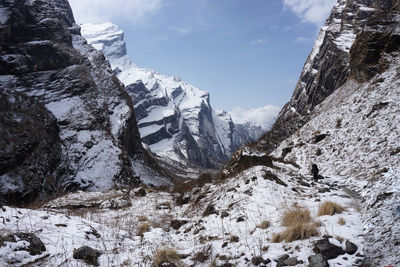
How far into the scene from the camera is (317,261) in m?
4.41

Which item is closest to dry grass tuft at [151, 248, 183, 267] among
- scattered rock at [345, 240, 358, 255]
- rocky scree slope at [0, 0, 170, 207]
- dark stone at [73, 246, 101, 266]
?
dark stone at [73, 246, 101, 266]

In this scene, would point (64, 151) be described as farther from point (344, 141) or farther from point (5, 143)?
point (344, 141)

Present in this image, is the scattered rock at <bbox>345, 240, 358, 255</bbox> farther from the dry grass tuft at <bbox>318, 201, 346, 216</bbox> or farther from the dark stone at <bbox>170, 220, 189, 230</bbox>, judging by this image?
the dark stone at <bbox>170, 220, 189, 230</bbox>

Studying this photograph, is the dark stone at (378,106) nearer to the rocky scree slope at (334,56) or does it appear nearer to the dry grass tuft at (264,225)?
the dry grass tuft at (264,225)

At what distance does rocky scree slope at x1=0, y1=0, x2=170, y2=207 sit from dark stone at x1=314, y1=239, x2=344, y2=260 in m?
34.5

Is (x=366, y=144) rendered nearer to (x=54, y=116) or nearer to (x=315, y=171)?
(x=315, y=171)

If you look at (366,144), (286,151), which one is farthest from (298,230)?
(286,151)

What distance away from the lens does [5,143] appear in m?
33.4

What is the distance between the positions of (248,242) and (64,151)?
45.4 metres

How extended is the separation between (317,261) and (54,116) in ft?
175

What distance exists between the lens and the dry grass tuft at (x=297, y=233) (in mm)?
5470

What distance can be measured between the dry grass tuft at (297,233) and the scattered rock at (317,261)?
0.95 metres

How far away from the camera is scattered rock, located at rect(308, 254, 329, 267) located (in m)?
4.32

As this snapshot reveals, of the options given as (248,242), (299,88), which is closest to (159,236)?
(248,242)
